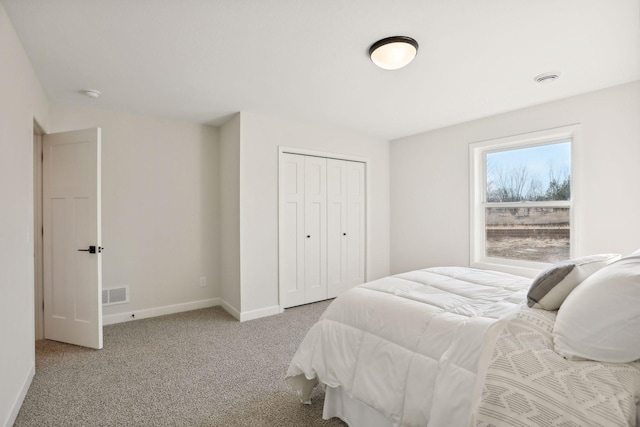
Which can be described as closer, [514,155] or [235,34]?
[235,34]

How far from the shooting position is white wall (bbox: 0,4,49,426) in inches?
66.2

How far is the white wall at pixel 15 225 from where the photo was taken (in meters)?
1.68

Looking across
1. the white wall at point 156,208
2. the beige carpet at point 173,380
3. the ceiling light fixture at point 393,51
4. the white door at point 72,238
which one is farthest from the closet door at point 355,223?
the white door at point 72,238

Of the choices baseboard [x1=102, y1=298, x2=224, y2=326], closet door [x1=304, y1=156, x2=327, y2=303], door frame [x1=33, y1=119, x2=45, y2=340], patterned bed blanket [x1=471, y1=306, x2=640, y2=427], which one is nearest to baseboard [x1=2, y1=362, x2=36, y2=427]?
door frame [x1=33, y1=119, x2=45, y2=340]

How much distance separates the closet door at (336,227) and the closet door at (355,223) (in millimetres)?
75

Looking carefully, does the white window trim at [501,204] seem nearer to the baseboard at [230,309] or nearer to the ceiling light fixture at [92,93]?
the baseboard at [230,309]

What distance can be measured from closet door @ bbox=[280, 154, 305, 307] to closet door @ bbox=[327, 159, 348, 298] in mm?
432

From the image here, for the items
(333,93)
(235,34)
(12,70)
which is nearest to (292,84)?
(333,93)

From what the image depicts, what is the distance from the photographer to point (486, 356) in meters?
1.12

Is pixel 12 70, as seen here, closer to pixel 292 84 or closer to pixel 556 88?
pixel 292 84

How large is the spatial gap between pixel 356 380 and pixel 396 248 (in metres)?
3.37

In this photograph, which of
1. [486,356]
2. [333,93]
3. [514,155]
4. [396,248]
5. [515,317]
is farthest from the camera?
[396,248]

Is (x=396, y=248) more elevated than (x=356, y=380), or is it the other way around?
(x=396, y=248)

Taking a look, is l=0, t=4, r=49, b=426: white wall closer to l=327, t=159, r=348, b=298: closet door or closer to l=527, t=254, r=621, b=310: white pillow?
l=527, t=254, r=621, b=310: white pillow
